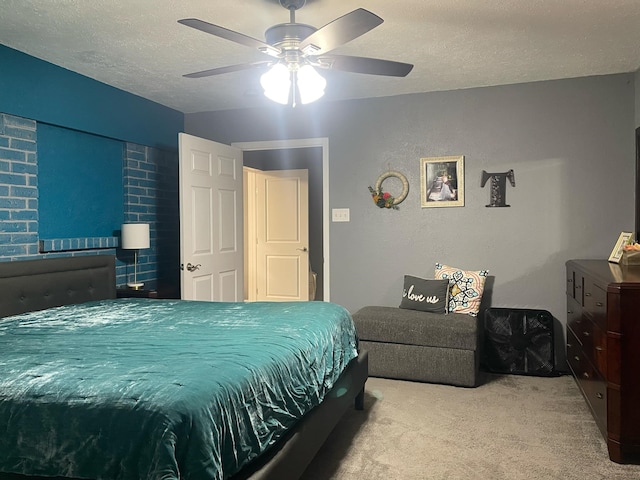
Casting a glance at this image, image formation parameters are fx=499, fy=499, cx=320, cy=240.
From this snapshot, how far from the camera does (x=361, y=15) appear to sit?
2.00 metres

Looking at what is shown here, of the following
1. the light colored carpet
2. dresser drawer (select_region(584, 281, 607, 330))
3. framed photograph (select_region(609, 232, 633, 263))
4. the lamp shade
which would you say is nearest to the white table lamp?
the lamp shade

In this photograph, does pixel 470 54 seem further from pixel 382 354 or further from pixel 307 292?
pixel 307 292

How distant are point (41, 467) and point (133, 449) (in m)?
0.33

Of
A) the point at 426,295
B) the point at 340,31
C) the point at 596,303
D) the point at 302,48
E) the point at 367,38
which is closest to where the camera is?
the point at 340,31

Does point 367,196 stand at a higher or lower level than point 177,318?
higher

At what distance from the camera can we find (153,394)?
1.50m

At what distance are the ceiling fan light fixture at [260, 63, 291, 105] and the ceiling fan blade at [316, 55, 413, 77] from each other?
16 cm

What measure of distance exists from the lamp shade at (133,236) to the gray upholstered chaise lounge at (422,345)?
190 cm

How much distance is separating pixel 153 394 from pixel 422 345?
8.87 feet

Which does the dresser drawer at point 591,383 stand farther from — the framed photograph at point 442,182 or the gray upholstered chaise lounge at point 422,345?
the framed photograph at point 442,182

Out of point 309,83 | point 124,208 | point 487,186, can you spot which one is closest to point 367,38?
point 309,83

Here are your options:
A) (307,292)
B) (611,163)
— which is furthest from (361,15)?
(307,292)

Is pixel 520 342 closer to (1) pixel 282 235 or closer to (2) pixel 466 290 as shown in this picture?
(2) pixel 466 290

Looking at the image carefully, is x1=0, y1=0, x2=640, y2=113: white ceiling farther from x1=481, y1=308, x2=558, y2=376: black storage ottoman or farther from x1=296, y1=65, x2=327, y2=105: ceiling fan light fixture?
x1=481, y1=308, x2=558, y2=376: black storage ottoman
